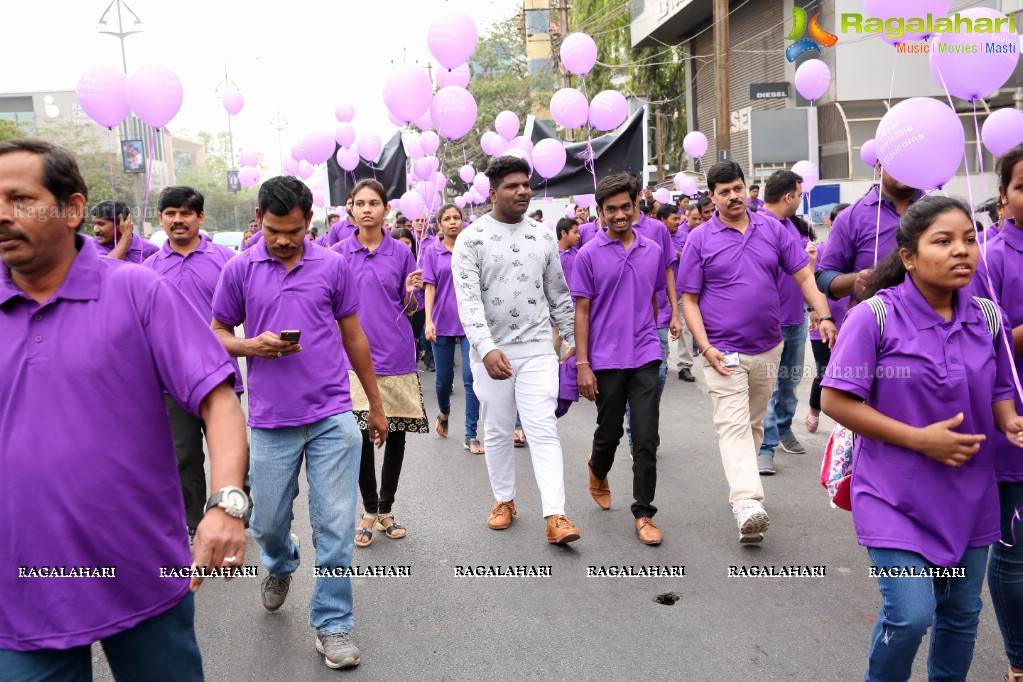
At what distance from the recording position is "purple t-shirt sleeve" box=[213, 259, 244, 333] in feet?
14.0

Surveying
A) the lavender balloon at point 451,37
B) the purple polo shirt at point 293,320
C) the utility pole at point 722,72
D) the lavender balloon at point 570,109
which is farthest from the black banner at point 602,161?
the purple polo shirt at point 293,320

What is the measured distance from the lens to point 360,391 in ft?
18.3

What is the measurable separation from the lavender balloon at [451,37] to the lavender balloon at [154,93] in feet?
6.53

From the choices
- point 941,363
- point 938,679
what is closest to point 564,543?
point 938,679

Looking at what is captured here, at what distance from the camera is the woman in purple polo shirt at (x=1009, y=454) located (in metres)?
3.21

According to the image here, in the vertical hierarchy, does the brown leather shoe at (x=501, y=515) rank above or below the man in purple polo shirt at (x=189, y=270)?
below

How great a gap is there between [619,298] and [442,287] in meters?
3.46

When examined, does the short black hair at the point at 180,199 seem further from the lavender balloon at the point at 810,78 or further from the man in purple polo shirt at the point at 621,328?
the lavender balloon at the point at 810,78

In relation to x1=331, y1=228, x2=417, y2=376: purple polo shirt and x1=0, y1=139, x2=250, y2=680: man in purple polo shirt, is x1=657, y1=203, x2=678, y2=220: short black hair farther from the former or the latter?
x1=0, y1=139, x2=250, y2=680: man in purple polo shirt

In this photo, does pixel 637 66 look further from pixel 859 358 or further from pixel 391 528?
pixel 859 358

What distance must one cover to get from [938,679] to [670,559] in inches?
82.7

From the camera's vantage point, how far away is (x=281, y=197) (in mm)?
4082

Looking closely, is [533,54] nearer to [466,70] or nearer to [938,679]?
[466,70]

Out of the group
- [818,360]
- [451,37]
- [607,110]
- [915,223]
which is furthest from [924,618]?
[607,110]
